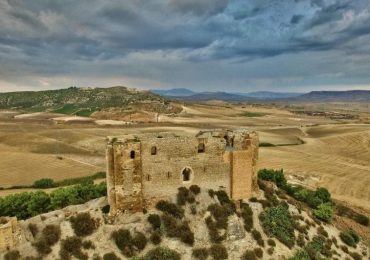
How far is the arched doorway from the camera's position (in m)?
30.1

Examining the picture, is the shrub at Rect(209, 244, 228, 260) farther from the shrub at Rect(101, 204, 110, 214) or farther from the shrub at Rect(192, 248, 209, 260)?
the shrub at Rect(101, 204, 110, 214)

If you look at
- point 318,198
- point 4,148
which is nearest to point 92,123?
point 4,148

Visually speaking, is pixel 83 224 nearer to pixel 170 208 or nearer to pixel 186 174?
pixel 170 208

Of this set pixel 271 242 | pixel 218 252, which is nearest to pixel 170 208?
pixel 218 252

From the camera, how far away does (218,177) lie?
31188mm

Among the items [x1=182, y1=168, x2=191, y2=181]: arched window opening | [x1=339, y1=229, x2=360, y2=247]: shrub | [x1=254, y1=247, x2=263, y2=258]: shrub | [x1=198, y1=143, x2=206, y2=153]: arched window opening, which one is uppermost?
[x1=198, y1=143, x2=206, y2=153]: arched window opening

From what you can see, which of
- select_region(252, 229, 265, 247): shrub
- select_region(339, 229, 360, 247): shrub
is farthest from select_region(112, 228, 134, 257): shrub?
select_region(339, 229, 360, 247): shrub

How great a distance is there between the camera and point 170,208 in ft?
94.6

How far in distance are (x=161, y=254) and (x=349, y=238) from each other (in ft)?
62.9

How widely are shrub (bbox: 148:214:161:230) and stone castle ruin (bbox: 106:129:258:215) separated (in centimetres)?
106

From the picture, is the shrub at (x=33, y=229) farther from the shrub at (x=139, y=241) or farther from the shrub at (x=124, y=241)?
the shrub at (x=139, y=241)

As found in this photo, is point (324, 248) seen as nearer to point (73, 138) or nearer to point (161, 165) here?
point (161, 165)

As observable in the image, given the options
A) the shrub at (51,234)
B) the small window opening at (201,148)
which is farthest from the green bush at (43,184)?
the small window opening at (201,148)

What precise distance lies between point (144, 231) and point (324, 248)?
51.1 ft
